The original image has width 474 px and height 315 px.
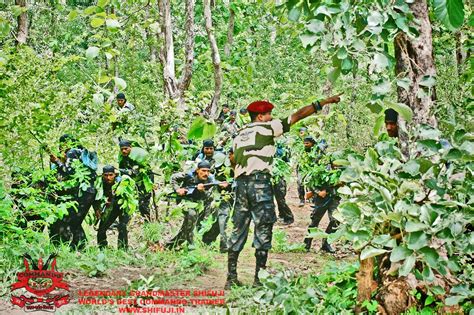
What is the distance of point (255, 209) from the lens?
7.18 meters

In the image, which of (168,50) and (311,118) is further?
(168,50)

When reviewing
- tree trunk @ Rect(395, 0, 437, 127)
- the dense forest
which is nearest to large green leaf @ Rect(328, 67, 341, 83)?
the dense forest

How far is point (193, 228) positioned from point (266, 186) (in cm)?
255

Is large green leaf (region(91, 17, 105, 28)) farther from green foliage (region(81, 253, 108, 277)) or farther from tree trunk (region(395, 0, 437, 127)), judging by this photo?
green foliage (region(81, 253, 108, 277))

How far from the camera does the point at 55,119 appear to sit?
8.09m

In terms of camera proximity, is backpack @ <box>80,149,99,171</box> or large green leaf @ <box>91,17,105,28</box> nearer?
large green leaf @ <box>91,17,105,28</box>

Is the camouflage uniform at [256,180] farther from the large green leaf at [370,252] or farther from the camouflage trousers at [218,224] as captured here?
the large green leaf at [370,252]

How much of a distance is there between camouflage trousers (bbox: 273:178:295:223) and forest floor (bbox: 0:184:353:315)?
6.19ft

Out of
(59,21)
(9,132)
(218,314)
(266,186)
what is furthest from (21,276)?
(59,21)

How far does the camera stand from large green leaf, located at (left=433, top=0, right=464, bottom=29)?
6.73 ft

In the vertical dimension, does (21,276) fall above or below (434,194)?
below

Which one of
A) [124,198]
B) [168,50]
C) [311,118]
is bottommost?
[124,198]

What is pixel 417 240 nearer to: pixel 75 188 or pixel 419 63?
pixel 419 63

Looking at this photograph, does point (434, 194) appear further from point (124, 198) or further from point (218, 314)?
point (124, 198)
